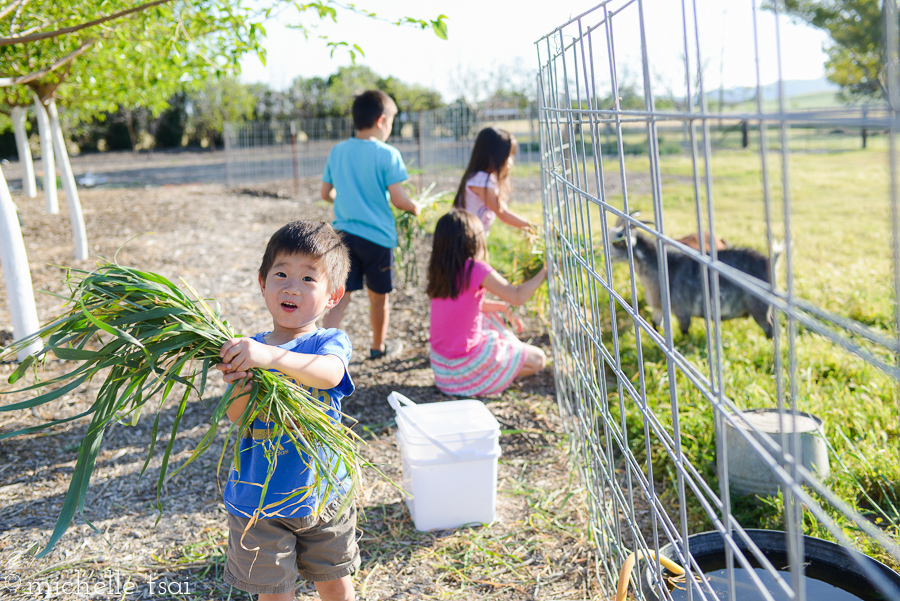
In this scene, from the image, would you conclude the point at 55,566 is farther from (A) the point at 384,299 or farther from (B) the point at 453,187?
(B) the point at 453,187

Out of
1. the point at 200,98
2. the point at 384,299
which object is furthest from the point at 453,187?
the point at 200,98

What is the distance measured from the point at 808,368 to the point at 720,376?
3.21m

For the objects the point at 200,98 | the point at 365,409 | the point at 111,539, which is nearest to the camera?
the point at 111,539

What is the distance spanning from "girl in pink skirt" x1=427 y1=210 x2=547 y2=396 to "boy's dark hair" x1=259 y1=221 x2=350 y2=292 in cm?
171

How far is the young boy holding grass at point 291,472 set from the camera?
1880 mm

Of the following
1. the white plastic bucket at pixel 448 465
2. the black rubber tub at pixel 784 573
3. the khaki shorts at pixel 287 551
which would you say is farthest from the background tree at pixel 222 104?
the black rubber tub at pixel 784 573

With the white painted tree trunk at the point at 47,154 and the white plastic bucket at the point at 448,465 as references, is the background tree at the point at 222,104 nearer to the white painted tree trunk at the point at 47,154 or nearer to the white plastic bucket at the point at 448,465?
the white painted tree trunk at the point at 47,154

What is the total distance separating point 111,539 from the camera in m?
2.65

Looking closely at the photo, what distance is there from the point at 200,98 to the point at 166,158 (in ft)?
13.7

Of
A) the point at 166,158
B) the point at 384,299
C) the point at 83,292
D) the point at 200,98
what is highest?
the point at 200,98

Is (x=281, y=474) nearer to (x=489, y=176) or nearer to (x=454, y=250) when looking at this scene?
(x=454, y=250)

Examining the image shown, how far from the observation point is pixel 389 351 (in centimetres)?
478

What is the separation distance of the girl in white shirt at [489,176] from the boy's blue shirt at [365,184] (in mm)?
516

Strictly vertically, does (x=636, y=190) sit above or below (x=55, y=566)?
above
